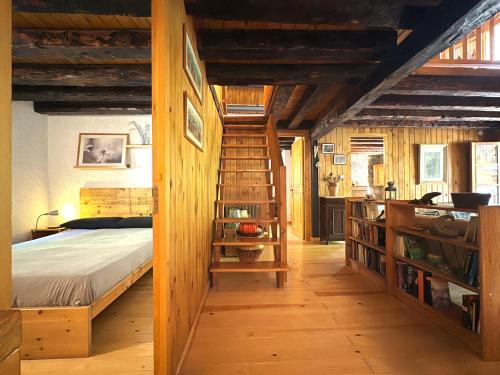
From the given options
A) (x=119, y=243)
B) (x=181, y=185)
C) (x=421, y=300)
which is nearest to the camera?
(x=181, y=185)

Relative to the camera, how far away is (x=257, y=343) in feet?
5.84

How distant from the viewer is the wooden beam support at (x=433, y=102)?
379 cm

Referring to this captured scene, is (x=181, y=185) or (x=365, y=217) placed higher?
(x=181, y=185)

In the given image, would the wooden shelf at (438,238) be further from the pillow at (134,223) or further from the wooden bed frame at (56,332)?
the pillow at (134,223)

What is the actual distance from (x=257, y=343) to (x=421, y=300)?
1.56 meters

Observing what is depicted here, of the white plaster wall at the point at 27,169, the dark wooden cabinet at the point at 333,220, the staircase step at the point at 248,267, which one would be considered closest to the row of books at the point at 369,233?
the staircase step at the point at 248,267

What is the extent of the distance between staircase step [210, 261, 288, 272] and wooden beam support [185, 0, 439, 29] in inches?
92.8

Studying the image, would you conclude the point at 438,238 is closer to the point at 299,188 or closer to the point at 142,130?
the point at 299,188

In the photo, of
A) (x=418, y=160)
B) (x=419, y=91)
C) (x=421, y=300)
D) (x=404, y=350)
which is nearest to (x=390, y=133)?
(x=418, y=160)

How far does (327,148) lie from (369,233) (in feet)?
9.40

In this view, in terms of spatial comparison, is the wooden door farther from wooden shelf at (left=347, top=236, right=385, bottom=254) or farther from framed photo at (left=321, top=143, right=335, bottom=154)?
wooden shelf at (left=347, top=236, right=385, bottom=254)

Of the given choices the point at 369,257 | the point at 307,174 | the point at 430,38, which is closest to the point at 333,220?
the point at 307,174

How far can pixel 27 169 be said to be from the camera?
3.82 meters

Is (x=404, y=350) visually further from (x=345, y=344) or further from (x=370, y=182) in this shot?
(x=370, y=182)
